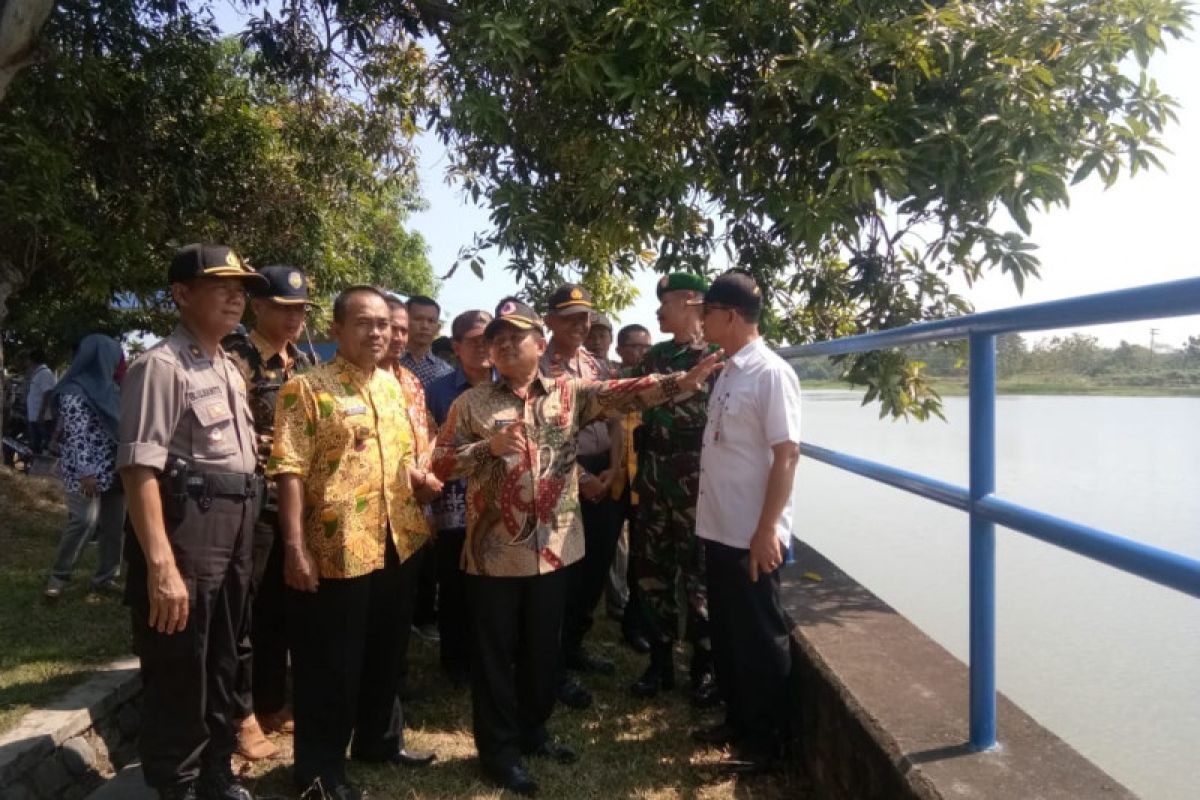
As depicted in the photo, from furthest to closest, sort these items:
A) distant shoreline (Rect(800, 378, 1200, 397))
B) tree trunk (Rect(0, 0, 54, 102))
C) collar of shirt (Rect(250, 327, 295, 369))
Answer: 1. tree trunk (Rect(0, 0, 54, 102))
2. collar of shirt (Rect(250, 327, 295, 369))
3. distant shoreline (Rect(800, 378, 1200, 397))

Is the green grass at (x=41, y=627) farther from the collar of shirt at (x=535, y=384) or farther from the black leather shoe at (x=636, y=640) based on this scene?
the black leather shoe at (x=636, y=640)

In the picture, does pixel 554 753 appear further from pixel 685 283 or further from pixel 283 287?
pixel 283 287

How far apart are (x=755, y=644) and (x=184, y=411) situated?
189 centimetres

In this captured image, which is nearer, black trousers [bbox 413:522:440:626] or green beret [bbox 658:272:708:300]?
green beret [bbox 658:272:708:300]

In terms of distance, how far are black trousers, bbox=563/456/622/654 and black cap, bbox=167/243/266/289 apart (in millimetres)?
1839

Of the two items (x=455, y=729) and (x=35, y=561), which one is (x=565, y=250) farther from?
(x=35, y=561)

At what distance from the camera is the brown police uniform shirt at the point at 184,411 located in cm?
234

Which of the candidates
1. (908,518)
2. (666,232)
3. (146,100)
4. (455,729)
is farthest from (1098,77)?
(146,100)

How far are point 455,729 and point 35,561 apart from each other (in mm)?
4084

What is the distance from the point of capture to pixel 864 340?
274 centimetres

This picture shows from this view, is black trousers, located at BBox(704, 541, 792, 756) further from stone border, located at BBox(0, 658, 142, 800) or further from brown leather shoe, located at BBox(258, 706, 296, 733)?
stone border, located at BBox(0, 658, 142, 800)

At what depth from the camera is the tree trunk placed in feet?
14.7

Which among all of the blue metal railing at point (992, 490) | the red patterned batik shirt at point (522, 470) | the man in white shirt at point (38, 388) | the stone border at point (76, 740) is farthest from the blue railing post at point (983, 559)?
the man in white shirt at point (38, 388)

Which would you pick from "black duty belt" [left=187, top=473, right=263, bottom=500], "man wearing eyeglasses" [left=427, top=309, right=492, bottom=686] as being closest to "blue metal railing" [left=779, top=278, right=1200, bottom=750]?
"man wearing eyeglasses" [left=427, top=309, right=492, bottom=686]
